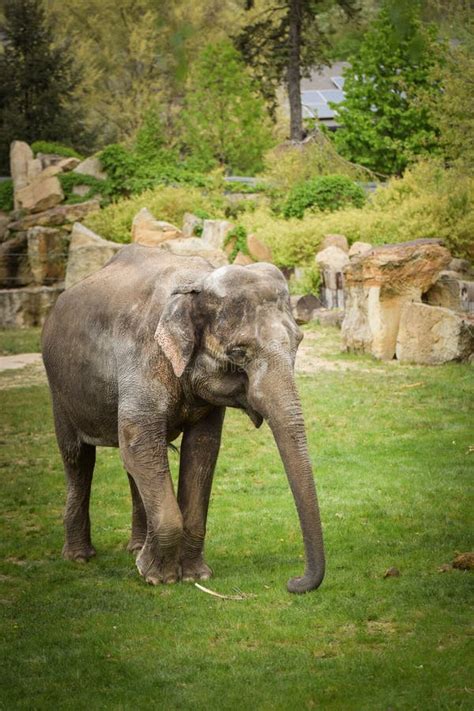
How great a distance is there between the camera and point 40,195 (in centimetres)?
2989

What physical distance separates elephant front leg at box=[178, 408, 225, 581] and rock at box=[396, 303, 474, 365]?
10.3m

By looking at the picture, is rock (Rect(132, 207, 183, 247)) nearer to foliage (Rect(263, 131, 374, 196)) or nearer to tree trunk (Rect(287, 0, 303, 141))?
foliage (Rect(263, 131, 374, 196))

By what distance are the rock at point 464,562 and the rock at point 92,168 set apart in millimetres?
25340

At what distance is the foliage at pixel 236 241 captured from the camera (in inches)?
991

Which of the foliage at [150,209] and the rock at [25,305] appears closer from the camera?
the rock at [25,305]

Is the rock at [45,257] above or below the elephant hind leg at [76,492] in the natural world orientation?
below

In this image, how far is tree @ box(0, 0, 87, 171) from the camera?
3859cm

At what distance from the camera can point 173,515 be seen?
24.1 feet

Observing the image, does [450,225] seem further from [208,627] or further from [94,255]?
[208,627]

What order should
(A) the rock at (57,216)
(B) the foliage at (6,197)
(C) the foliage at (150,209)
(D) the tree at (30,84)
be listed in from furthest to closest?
(D) the tree at (30,84) < (B) the foliage at (6,197) < (A) the rock at (57,216) < (C) the foliage at (150,209)

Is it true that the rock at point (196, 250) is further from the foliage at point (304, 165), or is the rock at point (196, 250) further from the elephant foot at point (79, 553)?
the elephant foot at point (79, 553)

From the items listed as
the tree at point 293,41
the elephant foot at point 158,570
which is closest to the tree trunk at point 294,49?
the tree at point 293,41

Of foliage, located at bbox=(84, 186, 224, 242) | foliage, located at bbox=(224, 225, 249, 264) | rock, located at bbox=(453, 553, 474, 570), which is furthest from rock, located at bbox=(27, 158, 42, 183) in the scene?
rock, located at bbox=(453, 553, 474, 570)

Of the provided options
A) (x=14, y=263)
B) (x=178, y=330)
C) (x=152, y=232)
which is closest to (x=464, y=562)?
(x=178, y=330)
